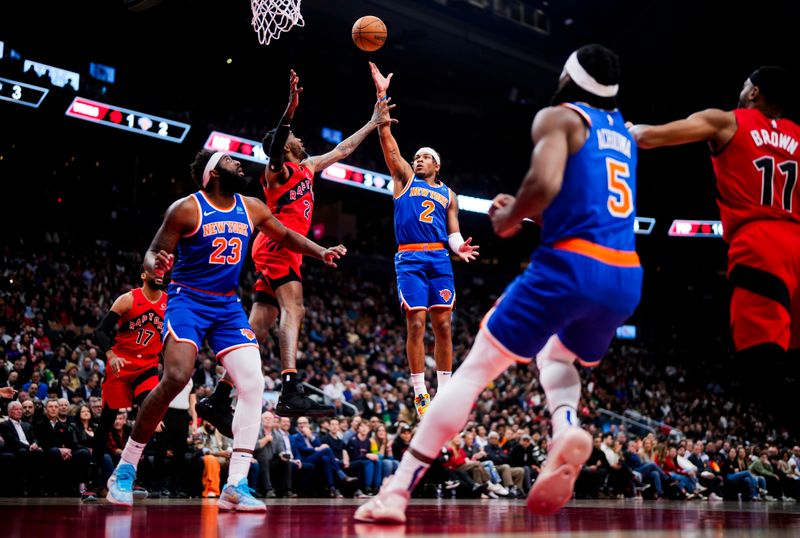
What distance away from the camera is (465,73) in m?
30.5

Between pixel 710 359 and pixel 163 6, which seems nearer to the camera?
pixel 163 6

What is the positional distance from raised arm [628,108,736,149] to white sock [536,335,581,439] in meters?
1.26

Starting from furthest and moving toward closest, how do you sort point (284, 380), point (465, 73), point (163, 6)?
point (465, 73) → point (163, 6) → point (284, 380)

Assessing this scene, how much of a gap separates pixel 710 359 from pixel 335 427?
2344cm

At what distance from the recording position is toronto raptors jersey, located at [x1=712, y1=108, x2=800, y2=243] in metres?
4.62

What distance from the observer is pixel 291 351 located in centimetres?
672

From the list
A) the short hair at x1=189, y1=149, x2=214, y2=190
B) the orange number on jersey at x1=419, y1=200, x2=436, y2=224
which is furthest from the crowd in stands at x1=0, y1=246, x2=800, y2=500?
the short hair at x1=189, y1=149, x2=214, y2=190

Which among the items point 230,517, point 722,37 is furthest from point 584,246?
point 722,37

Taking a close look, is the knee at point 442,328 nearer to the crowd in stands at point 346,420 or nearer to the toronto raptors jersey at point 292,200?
the toronto raptors jersey at point 292,200

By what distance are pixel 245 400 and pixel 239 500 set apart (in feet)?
2.33

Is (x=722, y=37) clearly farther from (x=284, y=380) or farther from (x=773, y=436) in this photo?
(x=284, y=380)

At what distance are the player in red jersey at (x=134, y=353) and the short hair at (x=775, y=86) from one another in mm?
6211

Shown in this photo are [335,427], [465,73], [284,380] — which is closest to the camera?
[284,380]

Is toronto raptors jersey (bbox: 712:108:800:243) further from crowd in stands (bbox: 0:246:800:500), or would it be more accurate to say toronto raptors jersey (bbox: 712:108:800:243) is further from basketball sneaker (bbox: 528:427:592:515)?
crowd in stands (bbox: 0:246:800:500)
